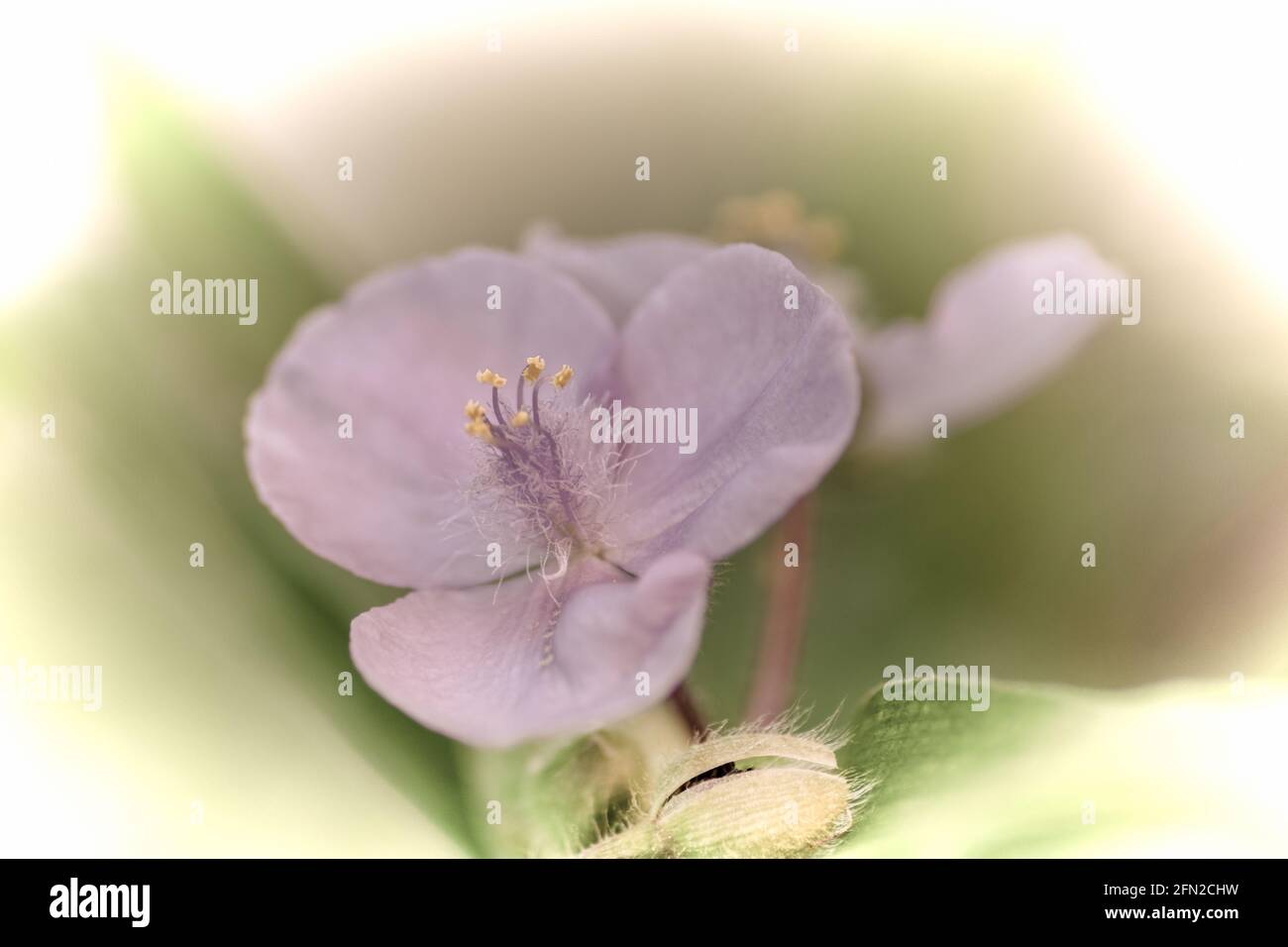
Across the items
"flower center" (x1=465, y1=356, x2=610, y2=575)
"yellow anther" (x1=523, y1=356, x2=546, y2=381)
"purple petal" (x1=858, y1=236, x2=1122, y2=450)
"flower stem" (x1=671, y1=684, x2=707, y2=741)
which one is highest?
"purple petal" (x1=858, y1=236, x2=1122, y2=450)

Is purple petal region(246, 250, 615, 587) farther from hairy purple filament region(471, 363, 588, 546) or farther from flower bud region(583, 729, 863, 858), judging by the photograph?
flower bud region(583, 729, 863, 858)

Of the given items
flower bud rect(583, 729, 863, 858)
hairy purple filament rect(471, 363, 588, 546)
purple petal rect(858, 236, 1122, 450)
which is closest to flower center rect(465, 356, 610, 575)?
hairy purple filament rect(471, 363, 588, 546)

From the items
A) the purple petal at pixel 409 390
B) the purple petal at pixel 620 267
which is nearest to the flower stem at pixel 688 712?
the purple petal at pixel 409 390

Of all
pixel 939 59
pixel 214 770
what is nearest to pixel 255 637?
pixel 214 770

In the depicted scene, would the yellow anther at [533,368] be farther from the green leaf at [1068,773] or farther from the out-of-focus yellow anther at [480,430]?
the green leaf at [1068,773]

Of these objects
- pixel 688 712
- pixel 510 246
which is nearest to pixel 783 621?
pixel 688 712

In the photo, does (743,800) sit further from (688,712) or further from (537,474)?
(537,474)

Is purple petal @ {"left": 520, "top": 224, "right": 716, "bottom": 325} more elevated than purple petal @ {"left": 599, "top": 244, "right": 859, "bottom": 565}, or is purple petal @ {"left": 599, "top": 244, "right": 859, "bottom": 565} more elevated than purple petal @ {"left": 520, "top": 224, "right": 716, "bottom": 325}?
purple petal @ {"left": 520, "top": 224, "right": 716, "bottom": 325}
